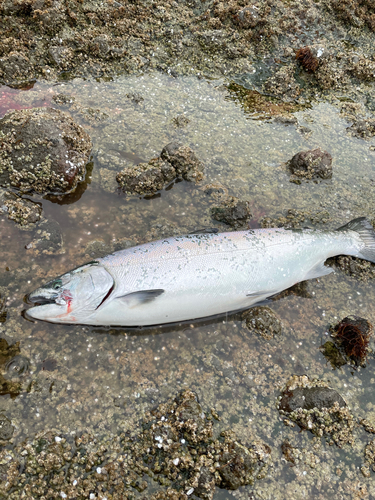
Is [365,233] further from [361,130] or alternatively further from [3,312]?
[3,312]

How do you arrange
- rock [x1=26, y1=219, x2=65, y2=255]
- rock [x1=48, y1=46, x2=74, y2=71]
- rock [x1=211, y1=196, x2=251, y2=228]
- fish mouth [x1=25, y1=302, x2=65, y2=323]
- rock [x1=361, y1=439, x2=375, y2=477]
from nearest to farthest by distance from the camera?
1. rock [x1=361, y1=439, x2=375, y2=477]
2. fish mouth [x1=25, y1=302, x2=65, y2=323]
3. rock [x1=26, y1=219, x2=65, y2=255]
4. rock [x1=211, y1=196, x2=251, y2=228]
5. rock [x1=48, y1=46, x2=74, y2=71]

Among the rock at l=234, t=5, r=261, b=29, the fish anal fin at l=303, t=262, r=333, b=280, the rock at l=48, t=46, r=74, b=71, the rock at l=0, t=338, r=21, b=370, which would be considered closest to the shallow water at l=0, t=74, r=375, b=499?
the rock at l=0, t=338, r=21, b=370

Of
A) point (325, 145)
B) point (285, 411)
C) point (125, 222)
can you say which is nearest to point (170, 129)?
point (125, 222)

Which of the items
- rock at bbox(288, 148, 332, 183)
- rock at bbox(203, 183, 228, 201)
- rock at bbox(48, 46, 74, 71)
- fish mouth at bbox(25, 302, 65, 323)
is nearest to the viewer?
fish mouth at bbox(25, 302, 65, 323)

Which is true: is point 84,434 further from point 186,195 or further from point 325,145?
point 325,145

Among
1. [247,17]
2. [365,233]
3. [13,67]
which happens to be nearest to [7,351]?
[365,233]

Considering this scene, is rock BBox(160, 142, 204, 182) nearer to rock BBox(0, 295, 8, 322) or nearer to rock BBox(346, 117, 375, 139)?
rock BBox(0, 295, 8, 322)

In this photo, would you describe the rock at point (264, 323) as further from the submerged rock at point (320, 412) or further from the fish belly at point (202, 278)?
the submerged rock at point (320, 412)

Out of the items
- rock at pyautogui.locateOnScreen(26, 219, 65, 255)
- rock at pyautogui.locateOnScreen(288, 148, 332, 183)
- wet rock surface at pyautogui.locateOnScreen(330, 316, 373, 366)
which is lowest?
wet rock surface at pyautogui.locateOnScreen(330, 316, 373, 366)
